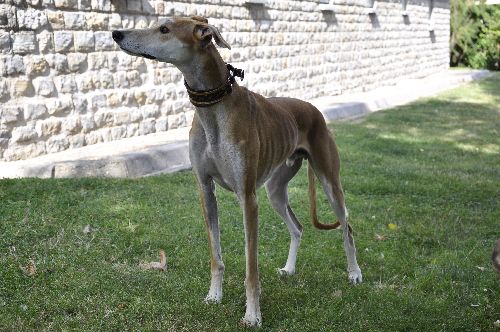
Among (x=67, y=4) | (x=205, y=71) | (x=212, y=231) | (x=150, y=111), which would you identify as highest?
(x=67, y=4)

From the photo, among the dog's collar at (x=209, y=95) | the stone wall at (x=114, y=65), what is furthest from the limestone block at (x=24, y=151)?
the dog's collar at (x=209, y=95)

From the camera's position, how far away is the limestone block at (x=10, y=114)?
7.46m

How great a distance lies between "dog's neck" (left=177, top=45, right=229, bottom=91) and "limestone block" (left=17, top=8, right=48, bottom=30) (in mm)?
4704

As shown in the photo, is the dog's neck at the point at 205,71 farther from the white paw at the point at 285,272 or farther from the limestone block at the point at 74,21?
the limestone block at the point at 74,21

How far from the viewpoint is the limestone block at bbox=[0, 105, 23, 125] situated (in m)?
7.46

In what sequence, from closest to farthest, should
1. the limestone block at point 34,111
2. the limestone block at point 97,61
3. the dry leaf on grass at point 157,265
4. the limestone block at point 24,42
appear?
the dry leaf on grass at point 157,265 < the limestone block at point 24,42 < the limestone block at point 34,111 < the limestone block at point 97,61

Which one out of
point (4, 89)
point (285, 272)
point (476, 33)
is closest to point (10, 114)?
point (4, 89)

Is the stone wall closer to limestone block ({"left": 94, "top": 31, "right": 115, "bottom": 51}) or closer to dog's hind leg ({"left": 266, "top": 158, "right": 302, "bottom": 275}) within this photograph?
limestone block ({"left": 94, "top": 31, "right": 115, "bottom": 51})

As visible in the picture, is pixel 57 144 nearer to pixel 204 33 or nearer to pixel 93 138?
pixel 93 138

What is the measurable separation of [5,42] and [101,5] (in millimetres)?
1762

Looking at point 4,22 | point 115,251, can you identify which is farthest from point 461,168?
point 4,22

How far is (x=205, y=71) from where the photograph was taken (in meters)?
3.63

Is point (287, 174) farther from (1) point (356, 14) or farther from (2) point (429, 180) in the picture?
(1) point (356, 14)

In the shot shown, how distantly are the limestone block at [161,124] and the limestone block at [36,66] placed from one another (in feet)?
7.95
